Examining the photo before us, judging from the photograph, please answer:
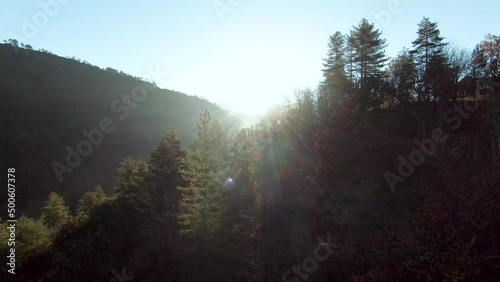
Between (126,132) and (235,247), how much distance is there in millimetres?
93096

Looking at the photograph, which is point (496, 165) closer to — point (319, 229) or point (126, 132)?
point (319, 229)

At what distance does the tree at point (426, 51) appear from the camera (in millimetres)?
36803

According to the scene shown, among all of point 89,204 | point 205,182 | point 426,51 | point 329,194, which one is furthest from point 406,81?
point 89,204

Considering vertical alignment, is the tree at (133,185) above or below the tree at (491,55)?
below

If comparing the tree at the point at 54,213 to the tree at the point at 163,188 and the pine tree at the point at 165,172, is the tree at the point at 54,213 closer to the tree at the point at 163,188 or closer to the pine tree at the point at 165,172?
the tree at the point at 163,188

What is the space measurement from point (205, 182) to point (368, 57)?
29.3 m

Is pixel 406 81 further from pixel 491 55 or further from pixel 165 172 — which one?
pixel 165 172

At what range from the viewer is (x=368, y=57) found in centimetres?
4094

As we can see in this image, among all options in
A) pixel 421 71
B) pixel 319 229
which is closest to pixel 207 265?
pixel 319 229

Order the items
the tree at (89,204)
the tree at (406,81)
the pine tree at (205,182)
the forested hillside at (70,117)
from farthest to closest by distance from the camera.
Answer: the forested hillside at (70,117)
the tree at (406,81)
the tree at (89,204)
the pine tree at (205,182)

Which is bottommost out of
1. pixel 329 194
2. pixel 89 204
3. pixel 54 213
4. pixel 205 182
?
pixel 54 213

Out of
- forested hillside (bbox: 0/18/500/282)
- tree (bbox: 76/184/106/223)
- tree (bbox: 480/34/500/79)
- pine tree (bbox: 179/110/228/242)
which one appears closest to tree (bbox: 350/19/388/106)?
forested hillside (bbox: 0/18/500/282)

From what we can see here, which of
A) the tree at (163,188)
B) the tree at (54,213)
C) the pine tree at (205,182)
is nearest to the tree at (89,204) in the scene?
the tree at (54,213)

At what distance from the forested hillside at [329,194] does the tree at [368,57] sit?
19cm
